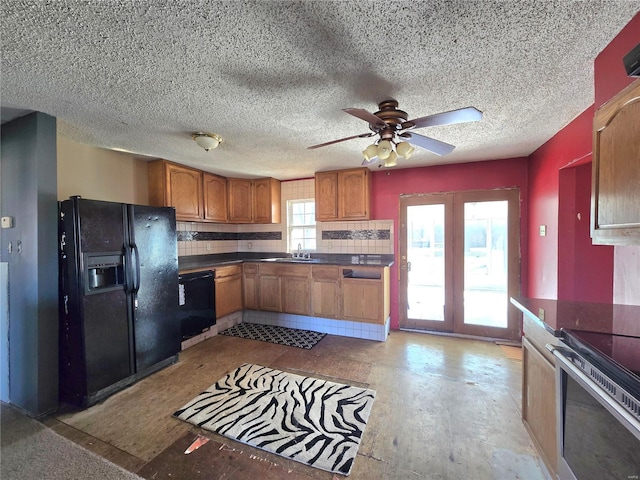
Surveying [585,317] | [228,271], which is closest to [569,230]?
[585,317]

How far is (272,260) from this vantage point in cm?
398

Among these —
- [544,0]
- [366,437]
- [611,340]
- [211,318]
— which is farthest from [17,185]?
[611,340]

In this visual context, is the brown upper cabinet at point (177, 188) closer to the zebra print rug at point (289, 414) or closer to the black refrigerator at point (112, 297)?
the black refrigerator at point (112, 297)

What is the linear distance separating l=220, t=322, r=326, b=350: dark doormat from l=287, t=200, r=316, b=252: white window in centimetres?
136

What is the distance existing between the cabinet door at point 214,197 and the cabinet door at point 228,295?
3.16ft

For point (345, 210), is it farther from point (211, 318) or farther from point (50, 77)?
point (50, 77)

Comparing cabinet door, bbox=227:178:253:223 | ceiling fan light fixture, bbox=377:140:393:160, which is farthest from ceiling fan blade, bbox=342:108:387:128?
cabinet door, bbox=227:178:253:223

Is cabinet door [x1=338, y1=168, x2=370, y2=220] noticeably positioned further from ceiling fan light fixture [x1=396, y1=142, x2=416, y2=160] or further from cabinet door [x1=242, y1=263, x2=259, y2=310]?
ceiling fan light fixture [x1=396, y1=142, x2=416, y2=160]

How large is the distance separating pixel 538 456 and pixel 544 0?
235 centimetres

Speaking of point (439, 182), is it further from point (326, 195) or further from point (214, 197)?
point (214, 197)

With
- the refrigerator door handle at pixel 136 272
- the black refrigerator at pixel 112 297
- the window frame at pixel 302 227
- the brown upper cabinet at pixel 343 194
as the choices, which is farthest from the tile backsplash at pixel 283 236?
the refrigerator door handle at pixel 136 272

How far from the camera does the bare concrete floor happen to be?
1503 mm

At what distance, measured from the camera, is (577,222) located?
2.25 metres

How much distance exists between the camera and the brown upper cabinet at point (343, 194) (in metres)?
3.68
